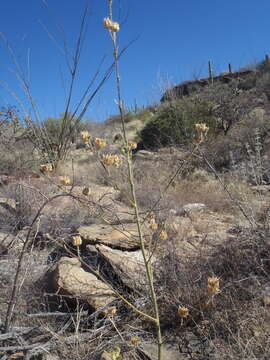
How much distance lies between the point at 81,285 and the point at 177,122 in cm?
680

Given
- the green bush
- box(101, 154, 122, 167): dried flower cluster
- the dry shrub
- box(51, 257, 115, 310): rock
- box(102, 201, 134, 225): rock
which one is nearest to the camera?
box(101, 154, 122, 167): dried flower cluster

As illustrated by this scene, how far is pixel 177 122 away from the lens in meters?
8.12

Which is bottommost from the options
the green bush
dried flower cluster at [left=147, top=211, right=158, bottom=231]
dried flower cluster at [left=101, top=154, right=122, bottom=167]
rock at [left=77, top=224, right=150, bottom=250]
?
rock at [left=77, top=224, right=150, bottom=250]

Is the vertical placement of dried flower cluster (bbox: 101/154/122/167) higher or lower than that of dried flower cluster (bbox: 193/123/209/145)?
lower

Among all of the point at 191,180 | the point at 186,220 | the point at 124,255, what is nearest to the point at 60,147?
the point at 191,180

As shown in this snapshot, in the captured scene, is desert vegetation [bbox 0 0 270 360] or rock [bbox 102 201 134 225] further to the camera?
rock [bbox 102 201 134 225]

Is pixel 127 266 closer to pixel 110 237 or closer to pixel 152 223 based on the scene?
pixel 110 237

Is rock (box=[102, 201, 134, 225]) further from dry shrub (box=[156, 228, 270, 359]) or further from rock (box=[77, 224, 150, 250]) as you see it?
dry shrub (box=[156, 228, 270, 359])

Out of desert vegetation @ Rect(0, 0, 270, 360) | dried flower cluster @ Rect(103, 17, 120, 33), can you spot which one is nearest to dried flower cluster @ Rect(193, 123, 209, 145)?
desert vegetation @ Rect(0, 0, 270, 360)

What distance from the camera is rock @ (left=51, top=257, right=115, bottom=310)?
172 centimetres

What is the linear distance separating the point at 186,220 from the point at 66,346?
1639 mm

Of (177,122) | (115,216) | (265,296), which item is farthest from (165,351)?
(177,122)

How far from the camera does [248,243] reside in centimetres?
191

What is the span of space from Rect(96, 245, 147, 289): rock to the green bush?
5.80 meters
